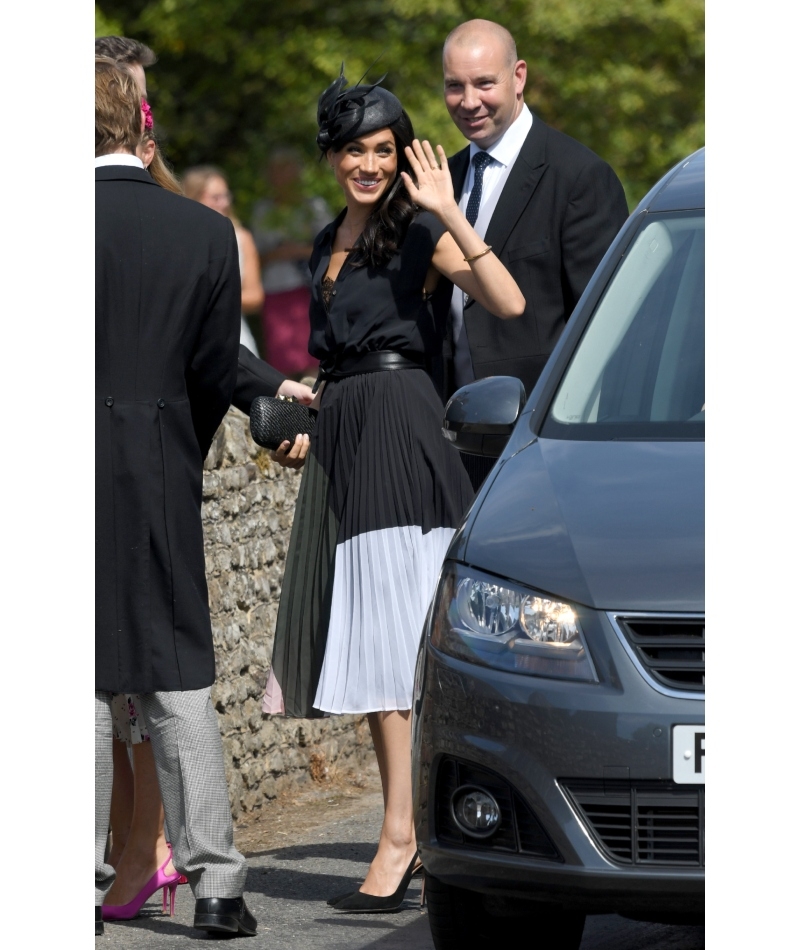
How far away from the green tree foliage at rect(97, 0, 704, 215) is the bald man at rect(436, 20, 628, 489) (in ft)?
31.8

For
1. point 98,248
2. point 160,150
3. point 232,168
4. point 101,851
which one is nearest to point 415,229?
point 160,150

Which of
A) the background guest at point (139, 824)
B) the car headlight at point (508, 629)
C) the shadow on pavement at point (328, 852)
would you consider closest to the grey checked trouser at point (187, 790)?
the background guest at point (139, 824)

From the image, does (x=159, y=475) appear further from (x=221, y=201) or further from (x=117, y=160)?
(x=221, y=201)

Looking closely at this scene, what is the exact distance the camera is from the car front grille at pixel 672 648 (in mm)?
3389

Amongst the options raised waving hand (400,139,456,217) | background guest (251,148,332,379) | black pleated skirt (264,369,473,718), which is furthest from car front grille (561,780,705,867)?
background guest (251,148,332,379)

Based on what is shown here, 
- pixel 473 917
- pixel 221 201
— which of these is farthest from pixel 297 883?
pixel 221 201

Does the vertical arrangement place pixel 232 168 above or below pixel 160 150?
above

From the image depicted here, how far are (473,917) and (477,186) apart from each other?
2.57m

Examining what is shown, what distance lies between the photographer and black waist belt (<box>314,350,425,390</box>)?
17.1ft

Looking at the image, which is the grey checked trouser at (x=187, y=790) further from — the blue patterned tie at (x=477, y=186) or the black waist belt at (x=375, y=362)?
the blue patterned tie at (x=477, y=186)

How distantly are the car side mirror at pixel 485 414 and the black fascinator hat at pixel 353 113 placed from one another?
107 cm
